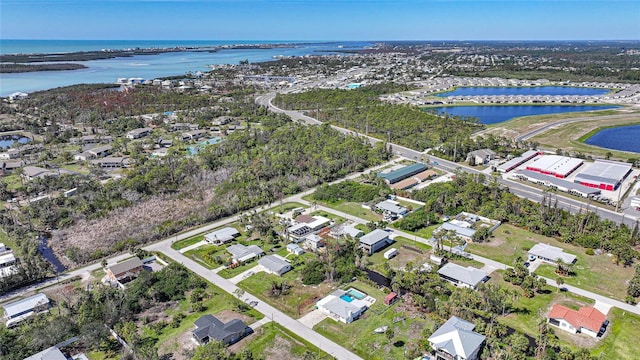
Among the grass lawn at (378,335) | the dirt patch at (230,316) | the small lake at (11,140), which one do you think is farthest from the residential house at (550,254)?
the small lake at (11,140)

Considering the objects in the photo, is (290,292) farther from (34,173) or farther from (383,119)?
(383,119)

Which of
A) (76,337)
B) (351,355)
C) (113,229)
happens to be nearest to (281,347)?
(351,355)

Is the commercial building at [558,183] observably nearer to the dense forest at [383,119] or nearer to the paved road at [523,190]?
the paved road at [523,190]

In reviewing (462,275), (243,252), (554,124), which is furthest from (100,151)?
(554,124)

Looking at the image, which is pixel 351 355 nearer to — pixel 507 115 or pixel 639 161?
pixel 639 161

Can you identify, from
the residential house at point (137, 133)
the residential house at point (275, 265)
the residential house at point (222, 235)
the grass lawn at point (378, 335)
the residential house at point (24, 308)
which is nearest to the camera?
the grass lawn at point (378, 335)
